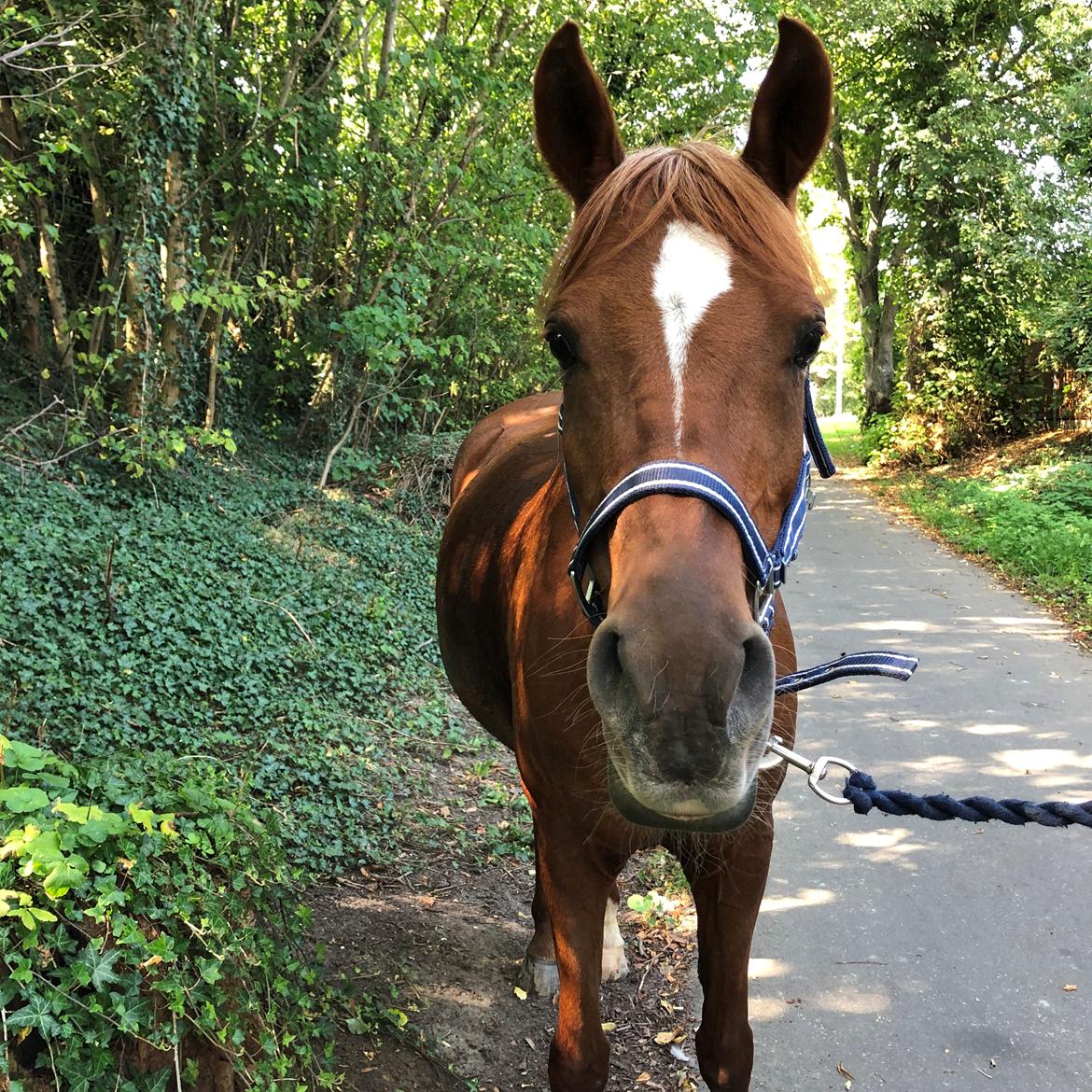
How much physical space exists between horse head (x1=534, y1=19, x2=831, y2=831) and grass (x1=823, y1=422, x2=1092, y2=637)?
686 centimetres

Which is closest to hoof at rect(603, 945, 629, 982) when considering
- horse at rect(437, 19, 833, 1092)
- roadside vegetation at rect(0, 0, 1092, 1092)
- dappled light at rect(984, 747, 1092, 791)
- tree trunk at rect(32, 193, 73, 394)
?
roadside vegetation at rect(0, 0, 1092, 1092)

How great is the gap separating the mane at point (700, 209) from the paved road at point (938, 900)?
2.60m

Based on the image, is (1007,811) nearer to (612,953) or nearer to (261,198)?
(612,953)

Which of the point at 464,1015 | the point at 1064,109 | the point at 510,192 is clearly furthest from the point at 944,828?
the point at 1064,109

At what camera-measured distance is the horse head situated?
49.2 inches

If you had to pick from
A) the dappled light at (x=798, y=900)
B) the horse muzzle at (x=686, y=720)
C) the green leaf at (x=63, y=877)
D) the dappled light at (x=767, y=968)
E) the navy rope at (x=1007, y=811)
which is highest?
the horse muzzle at (x=686, y=720)

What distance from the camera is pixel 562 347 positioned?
66.3 inches

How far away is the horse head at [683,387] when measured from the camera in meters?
1.25

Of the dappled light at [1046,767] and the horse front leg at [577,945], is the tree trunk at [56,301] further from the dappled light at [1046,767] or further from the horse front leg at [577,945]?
the dappled light at [1046,767]

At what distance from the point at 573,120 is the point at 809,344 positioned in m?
0.85

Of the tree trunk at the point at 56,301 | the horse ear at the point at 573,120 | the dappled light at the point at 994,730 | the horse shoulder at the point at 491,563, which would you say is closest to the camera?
the horse ear at the point at 573,120

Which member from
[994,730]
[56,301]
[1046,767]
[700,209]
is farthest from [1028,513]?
[56,301]

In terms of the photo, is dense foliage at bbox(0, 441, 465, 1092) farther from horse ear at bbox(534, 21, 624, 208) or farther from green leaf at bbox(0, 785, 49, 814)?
horse ear at bbox(534, 21, 624, 208)

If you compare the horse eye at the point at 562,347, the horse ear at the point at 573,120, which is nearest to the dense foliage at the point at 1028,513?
the horse ear at the point at 573,120
